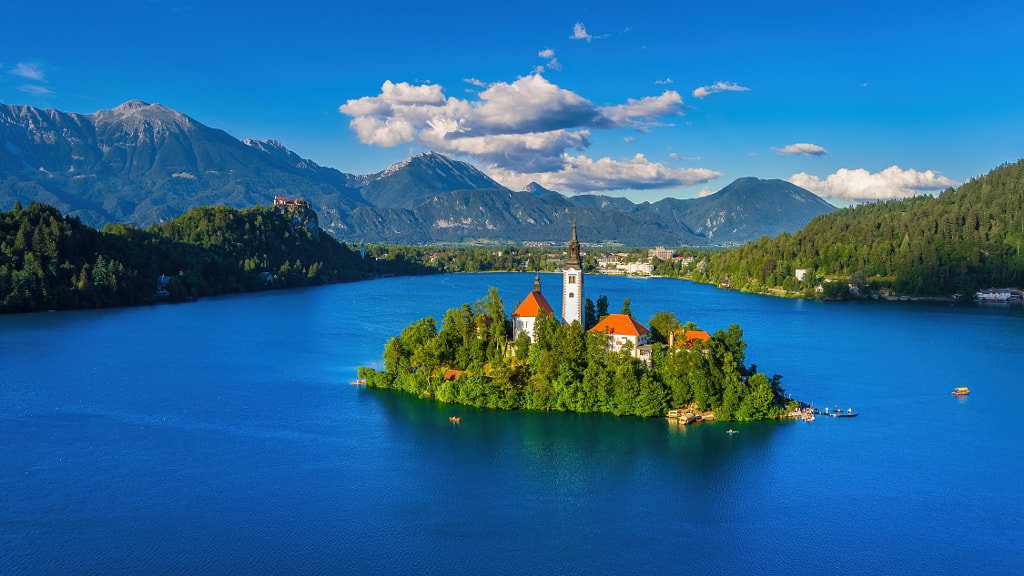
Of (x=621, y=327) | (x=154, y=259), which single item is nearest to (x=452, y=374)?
(x=621, y=327)

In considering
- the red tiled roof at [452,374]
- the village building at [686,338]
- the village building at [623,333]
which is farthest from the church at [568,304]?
the village building at [686,338]

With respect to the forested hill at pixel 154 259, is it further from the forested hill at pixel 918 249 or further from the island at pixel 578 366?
the forested hill at pixel 918 249

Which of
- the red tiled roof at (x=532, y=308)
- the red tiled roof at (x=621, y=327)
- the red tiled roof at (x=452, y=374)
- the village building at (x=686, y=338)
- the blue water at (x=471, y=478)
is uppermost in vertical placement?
the red tiled roof at (x=532, y=308)

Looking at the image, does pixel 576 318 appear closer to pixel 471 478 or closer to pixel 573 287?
pixel 573 287

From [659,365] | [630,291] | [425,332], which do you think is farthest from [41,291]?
[630,291]

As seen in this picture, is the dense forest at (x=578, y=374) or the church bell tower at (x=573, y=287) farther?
the church bell tower at (x=573, y=287)

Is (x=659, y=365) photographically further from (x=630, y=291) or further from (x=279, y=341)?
(x=630, y=291)

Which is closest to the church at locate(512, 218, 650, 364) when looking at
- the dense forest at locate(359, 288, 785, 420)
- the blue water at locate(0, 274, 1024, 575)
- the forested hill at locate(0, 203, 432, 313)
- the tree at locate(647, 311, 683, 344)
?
the dense forest at locate(359, 288, 785, 420)
